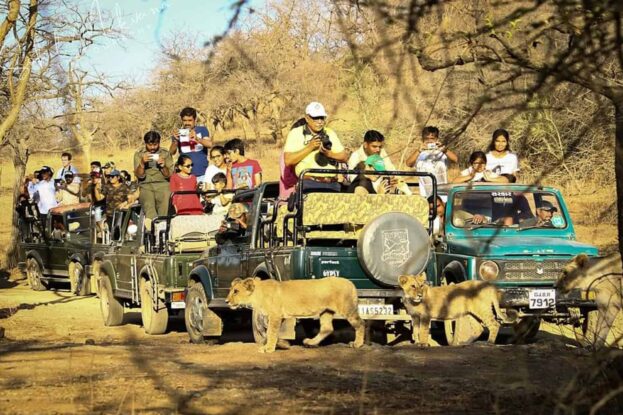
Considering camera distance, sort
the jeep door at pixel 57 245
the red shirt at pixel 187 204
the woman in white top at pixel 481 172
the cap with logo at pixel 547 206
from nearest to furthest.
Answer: the cap with logo at pixel 547 206 < the woman in white top at pixel 481 172 < the red shirt at pixel 187 204 < the jeep door at pixel 57 245

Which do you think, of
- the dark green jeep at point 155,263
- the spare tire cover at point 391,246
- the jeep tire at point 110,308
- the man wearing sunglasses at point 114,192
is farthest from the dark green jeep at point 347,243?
the man wearing sunglasses at point 114,192

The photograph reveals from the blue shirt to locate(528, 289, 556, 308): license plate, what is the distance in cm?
633

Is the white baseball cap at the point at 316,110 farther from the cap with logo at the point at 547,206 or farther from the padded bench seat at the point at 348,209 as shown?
the cap with logo at the point at 547,206

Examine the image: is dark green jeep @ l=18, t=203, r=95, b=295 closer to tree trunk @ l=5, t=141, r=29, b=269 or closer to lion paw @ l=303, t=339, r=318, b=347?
tree trunk @ l=5, t=141, r=29, b=269

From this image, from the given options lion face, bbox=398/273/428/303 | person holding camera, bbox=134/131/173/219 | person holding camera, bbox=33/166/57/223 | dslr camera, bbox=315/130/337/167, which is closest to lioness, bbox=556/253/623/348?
lion face, bbox=398/273/428/303

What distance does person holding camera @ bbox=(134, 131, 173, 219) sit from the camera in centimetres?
1580

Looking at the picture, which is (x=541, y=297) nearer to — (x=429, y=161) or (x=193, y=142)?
(x=429, y=161)

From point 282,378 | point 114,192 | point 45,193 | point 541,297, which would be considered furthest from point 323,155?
point 45,193

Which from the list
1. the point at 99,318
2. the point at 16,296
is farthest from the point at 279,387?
the point at 16,296

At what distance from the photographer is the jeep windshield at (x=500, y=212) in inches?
513

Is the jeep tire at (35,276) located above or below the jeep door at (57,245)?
below

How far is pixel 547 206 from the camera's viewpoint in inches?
530

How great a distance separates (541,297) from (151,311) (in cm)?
498

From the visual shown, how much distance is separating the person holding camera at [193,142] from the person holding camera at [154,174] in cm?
41
